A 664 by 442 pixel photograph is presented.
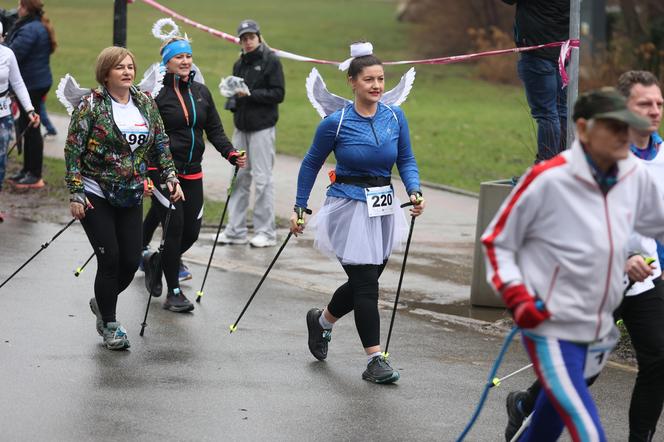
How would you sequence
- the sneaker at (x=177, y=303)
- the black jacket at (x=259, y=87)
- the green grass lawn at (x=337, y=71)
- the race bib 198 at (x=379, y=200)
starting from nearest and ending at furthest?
the race bib 198 at (x=379, y=200) → the sneaker at (x=177, y=303) → the black jacket at (x=259, y=87) → the green grass lawn at (x=337, y=71)

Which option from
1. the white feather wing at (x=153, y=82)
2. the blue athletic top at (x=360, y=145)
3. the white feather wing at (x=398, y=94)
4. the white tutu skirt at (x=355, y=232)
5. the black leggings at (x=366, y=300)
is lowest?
the black leggings at (x=366, y=300)

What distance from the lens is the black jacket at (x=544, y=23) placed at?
33.3ft


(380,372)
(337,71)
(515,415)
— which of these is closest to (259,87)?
(380,372)

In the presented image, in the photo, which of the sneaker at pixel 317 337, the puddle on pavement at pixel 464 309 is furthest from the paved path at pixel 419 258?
the sneaker at pixel 317 337

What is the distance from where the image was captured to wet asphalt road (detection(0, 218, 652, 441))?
6535 mm

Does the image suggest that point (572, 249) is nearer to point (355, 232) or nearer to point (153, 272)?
point (355, 232)

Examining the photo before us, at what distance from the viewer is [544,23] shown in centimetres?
1016

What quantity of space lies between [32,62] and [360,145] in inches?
308

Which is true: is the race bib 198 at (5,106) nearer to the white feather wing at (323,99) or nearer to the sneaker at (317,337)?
the white feather wing at (323,99)

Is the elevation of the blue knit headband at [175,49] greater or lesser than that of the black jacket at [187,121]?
greater

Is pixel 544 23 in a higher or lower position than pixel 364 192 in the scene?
higher

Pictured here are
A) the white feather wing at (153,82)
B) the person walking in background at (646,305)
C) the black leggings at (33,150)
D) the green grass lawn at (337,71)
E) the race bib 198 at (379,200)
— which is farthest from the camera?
the green grass lawn at (337,71)

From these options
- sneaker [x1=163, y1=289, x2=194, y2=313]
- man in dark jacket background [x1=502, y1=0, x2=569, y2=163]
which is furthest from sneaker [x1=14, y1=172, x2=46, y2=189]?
man in dark jacket background [x1=502, y1=0, x2=569, y2=163]

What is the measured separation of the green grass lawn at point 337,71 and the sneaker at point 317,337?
17.3 feet
